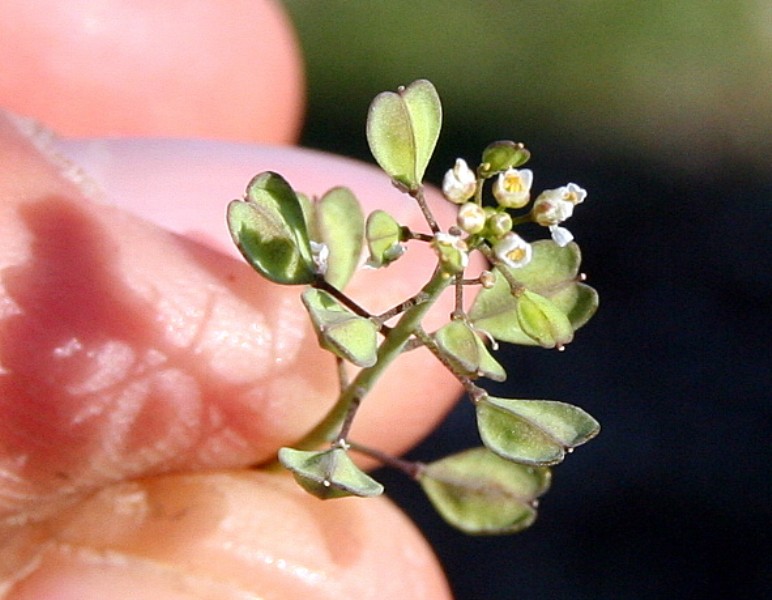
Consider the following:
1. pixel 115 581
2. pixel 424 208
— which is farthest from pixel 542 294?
pixel 115 581

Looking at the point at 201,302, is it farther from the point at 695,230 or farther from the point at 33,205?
the point at 695,230

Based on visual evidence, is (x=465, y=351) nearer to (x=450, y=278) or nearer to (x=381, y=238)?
(x=450, y=278)

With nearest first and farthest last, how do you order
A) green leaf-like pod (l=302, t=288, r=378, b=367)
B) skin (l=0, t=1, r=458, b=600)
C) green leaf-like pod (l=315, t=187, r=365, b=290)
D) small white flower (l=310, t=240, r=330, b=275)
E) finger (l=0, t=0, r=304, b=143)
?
green leaf-like pod (l=302, t=288, r=378, b=367), small white flower (l=310, t=240, r=330, b=275), green leaf-like pod (l=315, t=187, r=365, b=290), skin (l=0, t=1, r=458, b=600), finger (l=0, t=0, r=304, b=143)

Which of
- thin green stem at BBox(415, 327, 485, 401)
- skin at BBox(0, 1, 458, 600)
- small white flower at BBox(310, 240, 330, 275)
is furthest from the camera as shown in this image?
skin at BBox(0, 1, 458, 600)

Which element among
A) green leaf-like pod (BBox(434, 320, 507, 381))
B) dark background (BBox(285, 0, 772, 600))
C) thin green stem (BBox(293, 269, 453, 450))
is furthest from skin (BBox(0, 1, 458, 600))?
dark background (BBox(285, 0, 772, 600))

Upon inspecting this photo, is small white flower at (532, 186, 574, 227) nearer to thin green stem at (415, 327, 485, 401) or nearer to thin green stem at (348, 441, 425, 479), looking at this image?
thin green stem at (415, 327, 485, 401)

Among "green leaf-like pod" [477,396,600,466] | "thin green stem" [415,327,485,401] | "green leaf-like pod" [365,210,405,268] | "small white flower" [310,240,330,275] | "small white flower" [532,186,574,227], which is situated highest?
"small white flower" [532,186,574,227]
